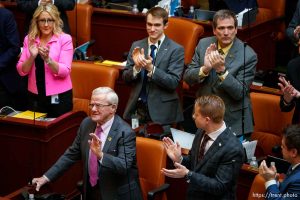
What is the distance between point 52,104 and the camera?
5.51 metres

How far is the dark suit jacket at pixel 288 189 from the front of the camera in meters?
3.89

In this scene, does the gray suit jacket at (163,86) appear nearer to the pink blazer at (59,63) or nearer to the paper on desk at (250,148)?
the pink blazer at (59,63)

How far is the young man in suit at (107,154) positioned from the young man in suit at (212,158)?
328mm

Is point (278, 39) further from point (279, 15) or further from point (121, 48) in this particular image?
point (121, 48)

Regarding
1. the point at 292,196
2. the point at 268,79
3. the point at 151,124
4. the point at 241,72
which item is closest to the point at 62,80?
the point at 151,124

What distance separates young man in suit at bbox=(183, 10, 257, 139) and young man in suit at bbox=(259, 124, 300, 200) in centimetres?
101

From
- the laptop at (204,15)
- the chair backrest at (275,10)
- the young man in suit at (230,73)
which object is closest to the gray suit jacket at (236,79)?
the young man in suit at (230,73)

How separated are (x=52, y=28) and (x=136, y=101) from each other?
77 centimetres

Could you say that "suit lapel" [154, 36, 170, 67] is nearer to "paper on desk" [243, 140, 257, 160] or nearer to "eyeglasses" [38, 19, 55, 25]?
"eyeglasses" [38, 19, 55, 25]

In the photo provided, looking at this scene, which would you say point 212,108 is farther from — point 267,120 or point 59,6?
point 59,6

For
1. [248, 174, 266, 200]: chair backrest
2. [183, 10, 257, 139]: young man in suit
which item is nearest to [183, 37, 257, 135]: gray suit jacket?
[183, 10, 257, 139]: young man in suit

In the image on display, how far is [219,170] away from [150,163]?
2.37 ft

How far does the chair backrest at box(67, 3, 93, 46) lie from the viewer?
7219mm

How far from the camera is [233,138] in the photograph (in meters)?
4.23
